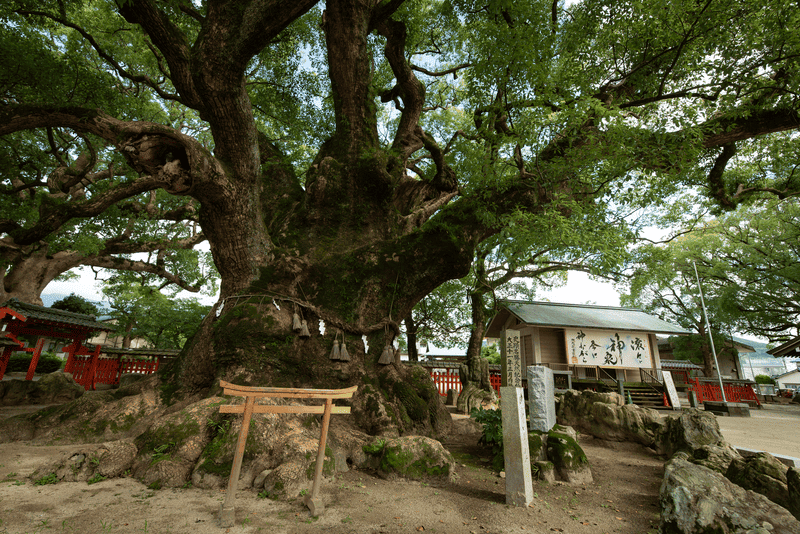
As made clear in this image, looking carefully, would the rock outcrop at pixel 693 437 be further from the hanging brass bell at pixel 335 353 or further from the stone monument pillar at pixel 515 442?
the hanging brass bell at pixel 335 353

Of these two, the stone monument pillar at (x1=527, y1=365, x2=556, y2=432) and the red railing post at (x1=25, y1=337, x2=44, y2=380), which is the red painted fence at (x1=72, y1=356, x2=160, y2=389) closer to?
the red railing post at (x1=25, y1=337, x2=44, y2=380)

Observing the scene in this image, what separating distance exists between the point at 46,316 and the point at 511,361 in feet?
41.2

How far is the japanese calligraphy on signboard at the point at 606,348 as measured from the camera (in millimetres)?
14867

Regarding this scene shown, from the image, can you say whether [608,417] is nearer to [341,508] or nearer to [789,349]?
[341,508]

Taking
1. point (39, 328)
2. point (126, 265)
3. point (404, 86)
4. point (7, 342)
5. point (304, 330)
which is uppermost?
point (404, 86)

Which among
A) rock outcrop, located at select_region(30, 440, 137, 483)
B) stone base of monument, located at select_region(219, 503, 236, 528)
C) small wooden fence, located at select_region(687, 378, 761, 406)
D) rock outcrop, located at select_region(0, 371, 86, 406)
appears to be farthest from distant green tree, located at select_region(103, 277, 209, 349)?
small wooden fence, located at select_region(687, 378, 761, 406)

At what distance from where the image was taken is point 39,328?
10.5m

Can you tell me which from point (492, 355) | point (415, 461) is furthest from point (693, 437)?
point (492, 355)

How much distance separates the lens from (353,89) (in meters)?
7.16

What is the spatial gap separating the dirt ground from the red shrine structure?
266 inches

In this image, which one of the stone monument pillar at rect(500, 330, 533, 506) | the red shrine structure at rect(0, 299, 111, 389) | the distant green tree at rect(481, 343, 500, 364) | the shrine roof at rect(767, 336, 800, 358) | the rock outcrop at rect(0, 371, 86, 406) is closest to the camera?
the stone monument pillar at rect(500, 330, 533, 506)

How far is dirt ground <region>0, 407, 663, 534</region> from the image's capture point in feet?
9.89

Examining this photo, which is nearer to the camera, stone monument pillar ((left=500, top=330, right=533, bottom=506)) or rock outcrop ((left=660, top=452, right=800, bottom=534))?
rock outcrop ((left=660, top=452, right=800, bottom=534))

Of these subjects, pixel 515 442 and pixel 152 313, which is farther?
pixel 152 313
